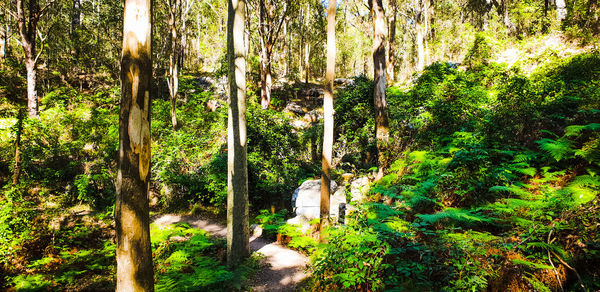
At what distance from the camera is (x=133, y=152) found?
3031mm

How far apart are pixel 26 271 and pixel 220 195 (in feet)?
17.1

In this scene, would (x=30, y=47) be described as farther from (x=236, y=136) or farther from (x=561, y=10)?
(x=561, y=10)

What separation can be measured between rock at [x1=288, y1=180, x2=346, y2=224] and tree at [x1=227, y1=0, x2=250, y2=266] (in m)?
2.84

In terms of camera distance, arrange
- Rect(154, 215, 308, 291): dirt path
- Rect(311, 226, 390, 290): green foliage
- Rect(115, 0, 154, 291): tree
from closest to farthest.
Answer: Rect(115, 0, 154, 291): tree < Rect(311, 226, 390, 290): green foliage < Rect(154, 215, 308, 291): dirt path

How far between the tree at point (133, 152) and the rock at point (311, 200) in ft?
18.7

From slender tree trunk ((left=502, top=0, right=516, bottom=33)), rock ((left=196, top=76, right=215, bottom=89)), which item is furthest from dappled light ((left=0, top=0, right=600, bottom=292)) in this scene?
rock ((left=196, top=76, right=215, bottom=89))

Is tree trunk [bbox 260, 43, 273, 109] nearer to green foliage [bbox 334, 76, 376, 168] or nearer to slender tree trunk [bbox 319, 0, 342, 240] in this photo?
green foliage [bbox 334, 76, 376, 168]

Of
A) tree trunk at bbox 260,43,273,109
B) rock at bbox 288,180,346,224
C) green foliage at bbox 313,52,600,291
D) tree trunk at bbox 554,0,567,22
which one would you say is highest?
tree trunk at bbox 554,0,567,22

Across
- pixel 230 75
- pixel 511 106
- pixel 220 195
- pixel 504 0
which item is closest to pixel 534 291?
pixel 511 106

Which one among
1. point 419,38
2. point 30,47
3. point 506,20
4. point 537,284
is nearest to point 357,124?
point 537,284

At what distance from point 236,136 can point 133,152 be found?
285cm

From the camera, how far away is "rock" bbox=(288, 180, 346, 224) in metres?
8.48

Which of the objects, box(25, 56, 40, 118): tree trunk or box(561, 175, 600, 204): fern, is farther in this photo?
box(25, 56, 40, 118): tree trunk

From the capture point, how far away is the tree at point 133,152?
301cm
